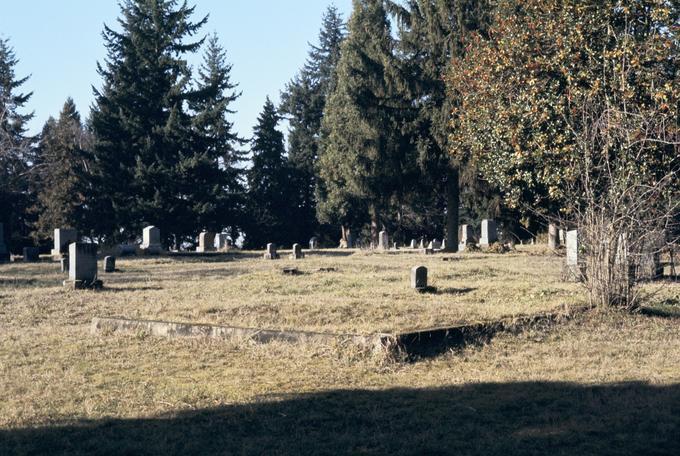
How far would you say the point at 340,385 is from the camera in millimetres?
8352

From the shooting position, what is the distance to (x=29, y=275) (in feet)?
82.4

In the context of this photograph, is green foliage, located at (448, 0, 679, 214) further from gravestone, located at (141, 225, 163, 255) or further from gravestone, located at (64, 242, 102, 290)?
gravestone, located at (141, 225, 163, 255)

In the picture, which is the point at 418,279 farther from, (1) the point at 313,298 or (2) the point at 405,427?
(2) the point at 405,427

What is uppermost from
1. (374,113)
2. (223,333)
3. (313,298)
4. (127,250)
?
(374,113)

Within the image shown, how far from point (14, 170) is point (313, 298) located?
4718 centimetres

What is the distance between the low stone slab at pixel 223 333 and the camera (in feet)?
32.2

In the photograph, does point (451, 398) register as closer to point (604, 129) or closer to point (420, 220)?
point (604, 129)

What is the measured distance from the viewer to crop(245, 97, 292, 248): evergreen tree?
64.6 meters

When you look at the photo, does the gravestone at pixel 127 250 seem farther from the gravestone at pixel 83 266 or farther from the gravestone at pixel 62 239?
Result: the gravestone at pixel 83 266

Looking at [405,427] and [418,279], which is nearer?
[405,427]

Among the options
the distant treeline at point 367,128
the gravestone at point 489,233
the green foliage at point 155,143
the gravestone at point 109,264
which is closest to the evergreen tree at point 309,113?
the distant treeline at point 367,128

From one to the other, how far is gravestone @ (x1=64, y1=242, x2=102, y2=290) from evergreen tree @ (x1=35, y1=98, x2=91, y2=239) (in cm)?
3027

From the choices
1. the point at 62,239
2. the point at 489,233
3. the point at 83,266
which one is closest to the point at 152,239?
the point at 62,239

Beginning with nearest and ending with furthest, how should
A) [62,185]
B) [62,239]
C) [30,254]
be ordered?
[30,254] < [62,239] < [62,185]
